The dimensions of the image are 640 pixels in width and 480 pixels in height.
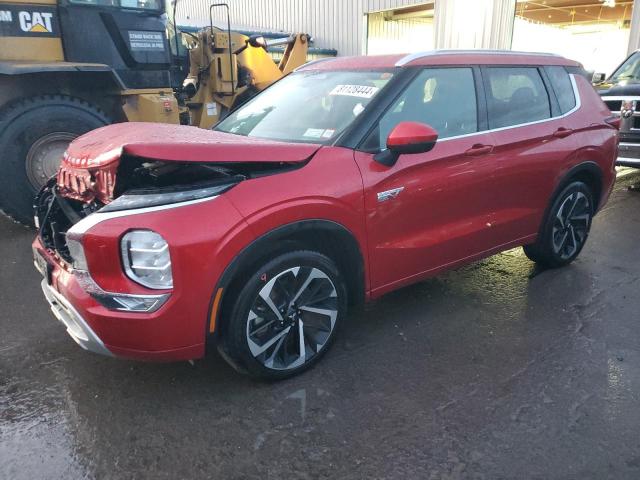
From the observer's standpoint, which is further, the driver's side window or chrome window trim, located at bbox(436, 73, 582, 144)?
chrome window trim, located at bbox(436, 73, 582, 144)

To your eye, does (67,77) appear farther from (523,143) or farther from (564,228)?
(564,228)

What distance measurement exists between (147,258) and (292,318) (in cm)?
88

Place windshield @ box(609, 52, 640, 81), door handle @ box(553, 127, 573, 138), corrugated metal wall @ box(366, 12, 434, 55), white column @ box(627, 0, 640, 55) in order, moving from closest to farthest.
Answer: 1. door handle @ box(553, 127, 573, 138)
2. windshield @ box(609, 52, 640, 81)
3. white column @ box(627, 0, 640, 55)
4. corrugated metal wall @ box(366, 12, 434, 55)

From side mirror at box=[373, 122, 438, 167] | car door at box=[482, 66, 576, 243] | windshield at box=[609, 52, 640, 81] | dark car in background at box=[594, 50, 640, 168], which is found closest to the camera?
side mirror at box=[373, 122, 438, 167]

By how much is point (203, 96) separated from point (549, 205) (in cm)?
664

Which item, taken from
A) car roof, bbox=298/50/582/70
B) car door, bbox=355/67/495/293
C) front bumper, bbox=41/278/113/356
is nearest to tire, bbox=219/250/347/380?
car door, bbox=355/67/495/293

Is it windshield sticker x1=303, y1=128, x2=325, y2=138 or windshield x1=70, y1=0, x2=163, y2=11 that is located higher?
windshield x1=70, y1=0, x2=163, y2=11

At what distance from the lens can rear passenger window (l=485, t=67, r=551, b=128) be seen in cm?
378

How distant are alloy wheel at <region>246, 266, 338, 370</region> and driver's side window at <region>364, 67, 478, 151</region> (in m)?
0.87

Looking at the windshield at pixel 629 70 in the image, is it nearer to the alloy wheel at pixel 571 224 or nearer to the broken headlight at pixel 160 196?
the alloy wheel at pixel 571 224

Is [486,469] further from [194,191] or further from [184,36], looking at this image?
[184,36]

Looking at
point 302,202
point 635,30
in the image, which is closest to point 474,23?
point 635,30

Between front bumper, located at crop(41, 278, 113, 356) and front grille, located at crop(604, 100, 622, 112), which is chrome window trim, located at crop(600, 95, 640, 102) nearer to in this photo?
front grille, located at crop(604, 100, 622, 112)

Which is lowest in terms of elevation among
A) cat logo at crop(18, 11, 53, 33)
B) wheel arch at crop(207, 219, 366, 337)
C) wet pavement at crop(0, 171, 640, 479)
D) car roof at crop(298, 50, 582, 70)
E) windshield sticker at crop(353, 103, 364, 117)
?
wet pavement at crop(0, 171, 640, 479)
